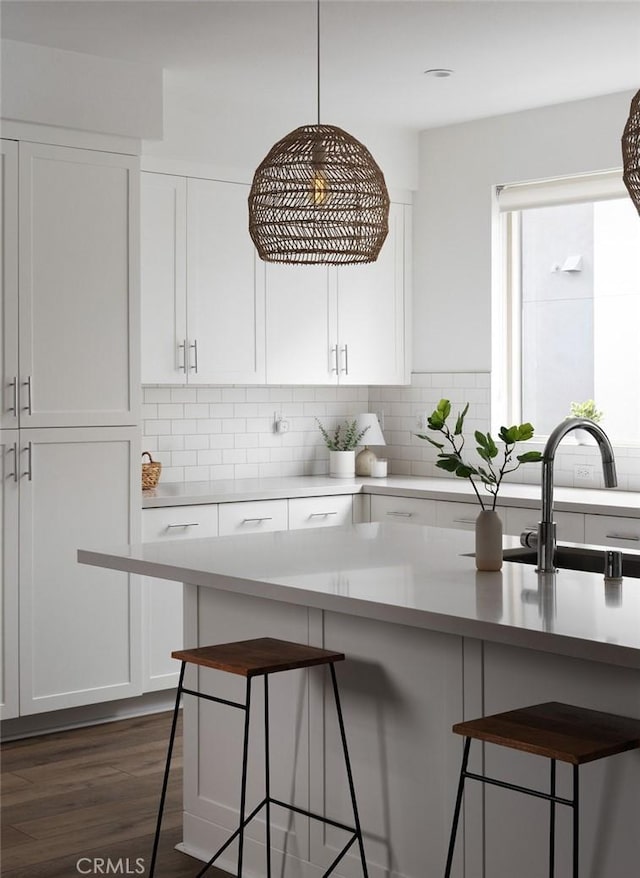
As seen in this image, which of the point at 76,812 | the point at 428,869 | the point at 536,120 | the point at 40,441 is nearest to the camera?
the point at 428,869

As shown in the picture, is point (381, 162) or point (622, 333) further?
point (381, 162)

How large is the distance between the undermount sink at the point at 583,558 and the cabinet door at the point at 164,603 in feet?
6.28

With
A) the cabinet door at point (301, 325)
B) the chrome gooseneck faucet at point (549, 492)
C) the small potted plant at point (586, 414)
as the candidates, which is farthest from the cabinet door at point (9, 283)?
the small potted plant at point (586, 414)

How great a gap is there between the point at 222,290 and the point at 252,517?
3.58 ft

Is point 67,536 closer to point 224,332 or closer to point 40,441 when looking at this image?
point 40,441

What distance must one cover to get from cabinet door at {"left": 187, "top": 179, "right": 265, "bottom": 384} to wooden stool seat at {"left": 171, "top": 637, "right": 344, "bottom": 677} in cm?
256

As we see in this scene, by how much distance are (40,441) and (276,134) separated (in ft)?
6.57

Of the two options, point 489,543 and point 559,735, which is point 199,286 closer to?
point 489,543

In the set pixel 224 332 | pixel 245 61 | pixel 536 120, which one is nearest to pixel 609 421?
pixel 536 120

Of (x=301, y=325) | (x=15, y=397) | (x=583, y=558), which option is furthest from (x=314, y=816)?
(x=301, y=325)

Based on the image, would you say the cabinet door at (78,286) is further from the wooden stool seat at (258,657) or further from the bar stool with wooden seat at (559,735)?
the bar stool with wooden seat at (559,735)

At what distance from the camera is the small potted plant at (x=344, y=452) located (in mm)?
6029

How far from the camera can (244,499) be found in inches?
207

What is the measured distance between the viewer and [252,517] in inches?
208
